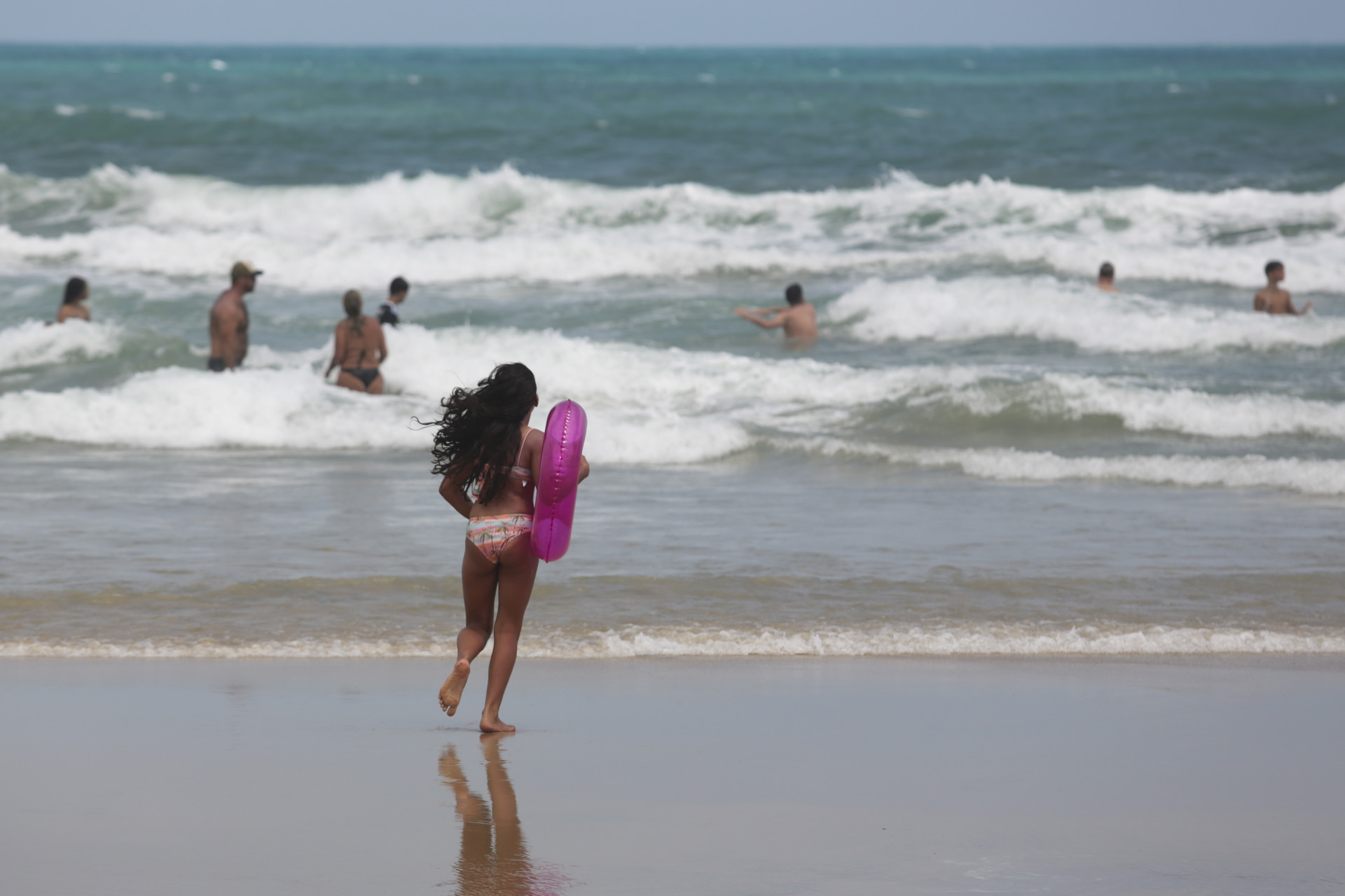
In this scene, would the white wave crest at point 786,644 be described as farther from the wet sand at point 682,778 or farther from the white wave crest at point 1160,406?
the white wave crest at point 1160,406

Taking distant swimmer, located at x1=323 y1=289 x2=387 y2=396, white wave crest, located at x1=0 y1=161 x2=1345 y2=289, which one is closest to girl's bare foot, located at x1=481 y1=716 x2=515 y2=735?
distant swimmer, located at x1=323 y1=289 x2=387 y2=396

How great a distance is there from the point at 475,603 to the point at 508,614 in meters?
0.12

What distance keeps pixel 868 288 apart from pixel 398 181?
13395mm

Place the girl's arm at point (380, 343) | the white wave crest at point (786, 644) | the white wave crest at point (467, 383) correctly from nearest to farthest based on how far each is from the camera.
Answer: the white wave crest at point (786, 644)
the white wave crest at point (467, 383)
the girl's arm at point (380, 343)

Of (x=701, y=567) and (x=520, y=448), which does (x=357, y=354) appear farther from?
(x=520, y=448)

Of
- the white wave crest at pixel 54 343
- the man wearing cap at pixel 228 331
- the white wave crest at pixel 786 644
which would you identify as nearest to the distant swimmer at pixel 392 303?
the man wearing cap at pixel 228 331

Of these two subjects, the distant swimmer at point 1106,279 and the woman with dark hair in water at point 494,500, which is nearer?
the woman with dark hair in water at point 494,500

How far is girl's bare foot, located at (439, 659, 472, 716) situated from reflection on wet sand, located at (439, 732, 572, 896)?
0.17 metres

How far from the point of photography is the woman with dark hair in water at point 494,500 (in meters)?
4.78

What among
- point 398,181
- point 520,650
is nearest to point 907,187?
point 398,181

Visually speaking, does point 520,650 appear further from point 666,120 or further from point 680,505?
point 666,120

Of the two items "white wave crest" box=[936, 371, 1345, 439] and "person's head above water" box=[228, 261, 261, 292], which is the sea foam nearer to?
"white wave crest" box=[936, 371, 1345, 439]

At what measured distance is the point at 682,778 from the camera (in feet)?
15.0

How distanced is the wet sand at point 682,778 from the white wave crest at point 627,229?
53.1ft
